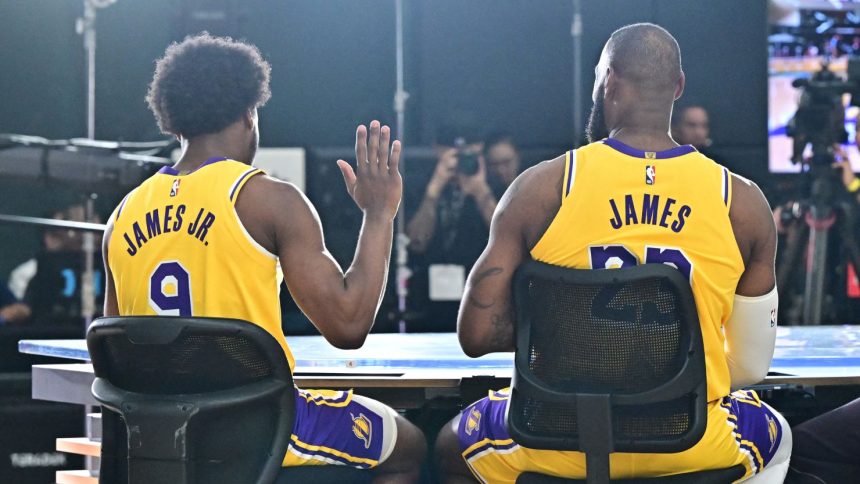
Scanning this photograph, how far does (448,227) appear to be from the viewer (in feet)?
16.1

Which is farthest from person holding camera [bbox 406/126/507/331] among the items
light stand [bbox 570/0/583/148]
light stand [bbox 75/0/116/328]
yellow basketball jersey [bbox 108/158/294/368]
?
yellow basketball jersey [bbox 108/158/294/368]

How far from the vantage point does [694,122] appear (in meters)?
4.36

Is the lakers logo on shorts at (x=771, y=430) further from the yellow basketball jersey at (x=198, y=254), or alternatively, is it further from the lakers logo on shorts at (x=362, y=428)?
the yellow basketball jersey at (x=198, y=254)

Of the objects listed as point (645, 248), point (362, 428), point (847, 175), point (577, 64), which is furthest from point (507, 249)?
point (847, 175)

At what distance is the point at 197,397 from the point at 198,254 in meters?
0.24

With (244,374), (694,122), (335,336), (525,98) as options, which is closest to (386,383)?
(335,336)

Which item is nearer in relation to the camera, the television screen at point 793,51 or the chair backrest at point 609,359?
the chair backrest at point 609,359

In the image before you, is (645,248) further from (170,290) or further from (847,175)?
(847,175)

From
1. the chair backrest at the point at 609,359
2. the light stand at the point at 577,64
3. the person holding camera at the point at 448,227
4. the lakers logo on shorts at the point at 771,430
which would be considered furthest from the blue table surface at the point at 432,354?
the light stand at the point at 577,64

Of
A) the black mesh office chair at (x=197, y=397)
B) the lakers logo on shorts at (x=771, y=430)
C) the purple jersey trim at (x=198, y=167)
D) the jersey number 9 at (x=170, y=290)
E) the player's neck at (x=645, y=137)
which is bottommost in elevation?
the lakers logo on shorts at (x=771, y=430)

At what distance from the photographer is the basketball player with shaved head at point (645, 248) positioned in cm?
154

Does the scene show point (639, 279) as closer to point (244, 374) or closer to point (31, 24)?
point (244, 374)

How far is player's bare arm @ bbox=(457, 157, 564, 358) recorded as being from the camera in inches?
62.6

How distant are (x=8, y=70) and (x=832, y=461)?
408 centimetres
